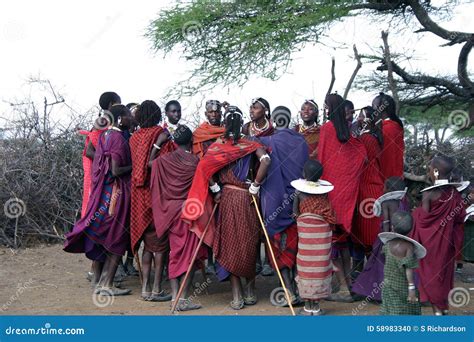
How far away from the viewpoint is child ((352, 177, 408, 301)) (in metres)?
6.01

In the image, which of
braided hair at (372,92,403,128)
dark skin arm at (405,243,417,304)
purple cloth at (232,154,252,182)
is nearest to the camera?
dark skin arm at (405,243,417,304)

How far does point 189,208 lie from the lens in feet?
20.3

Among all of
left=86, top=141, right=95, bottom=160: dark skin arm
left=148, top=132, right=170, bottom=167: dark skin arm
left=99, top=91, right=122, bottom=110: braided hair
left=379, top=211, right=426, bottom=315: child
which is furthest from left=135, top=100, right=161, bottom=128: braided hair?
left=379, top=211, right=426, bottom=315: child

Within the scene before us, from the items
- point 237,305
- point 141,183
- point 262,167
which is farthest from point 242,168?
point 237,305

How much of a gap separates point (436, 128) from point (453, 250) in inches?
248

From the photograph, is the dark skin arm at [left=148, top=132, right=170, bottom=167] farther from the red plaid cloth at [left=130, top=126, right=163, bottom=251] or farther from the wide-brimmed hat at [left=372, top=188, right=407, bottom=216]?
the wide-brimmed hat at [left=372, top=188, right=407, bottom=216]

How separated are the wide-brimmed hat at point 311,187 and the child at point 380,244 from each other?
0.52 metres

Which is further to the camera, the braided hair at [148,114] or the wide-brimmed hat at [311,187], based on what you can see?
the braided hair at [148,114]

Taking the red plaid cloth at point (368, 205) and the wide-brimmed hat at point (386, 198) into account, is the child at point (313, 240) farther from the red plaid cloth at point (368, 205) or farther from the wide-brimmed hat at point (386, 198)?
the red plaid cloth at point (368, 205)

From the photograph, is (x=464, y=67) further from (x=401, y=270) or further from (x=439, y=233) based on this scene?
(x=401, y=270)

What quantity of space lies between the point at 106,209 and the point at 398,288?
9.20 ft

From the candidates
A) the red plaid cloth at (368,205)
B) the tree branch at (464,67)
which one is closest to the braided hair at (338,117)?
the red plaid cloth at (368,205)

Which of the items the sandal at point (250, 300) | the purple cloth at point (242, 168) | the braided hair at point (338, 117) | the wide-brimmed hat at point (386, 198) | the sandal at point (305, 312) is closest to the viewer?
the sandal at point (305, 312)

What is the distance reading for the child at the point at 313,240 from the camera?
18.8 feet
